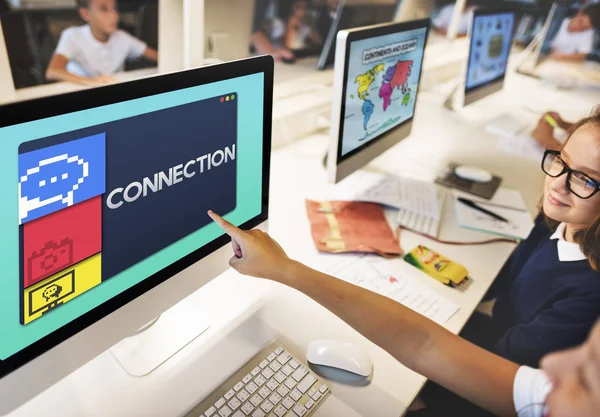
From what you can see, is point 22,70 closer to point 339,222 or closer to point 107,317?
point 339,222

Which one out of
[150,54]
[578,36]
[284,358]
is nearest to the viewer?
[284,358]

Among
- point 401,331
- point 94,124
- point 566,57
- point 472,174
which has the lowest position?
point 401,331

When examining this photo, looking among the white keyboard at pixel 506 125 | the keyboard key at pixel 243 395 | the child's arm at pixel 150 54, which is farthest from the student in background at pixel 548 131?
the child's arm at pixel 150 54

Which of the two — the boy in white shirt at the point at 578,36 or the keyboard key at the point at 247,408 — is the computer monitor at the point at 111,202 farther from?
the boy in white shirt at the point at 578,36

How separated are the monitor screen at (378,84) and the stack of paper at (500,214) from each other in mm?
340

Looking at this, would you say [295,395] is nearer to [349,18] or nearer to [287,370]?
[287,370]

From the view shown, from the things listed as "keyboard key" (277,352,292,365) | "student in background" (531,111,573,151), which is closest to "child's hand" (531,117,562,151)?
"student in background" (531,111,573,151)

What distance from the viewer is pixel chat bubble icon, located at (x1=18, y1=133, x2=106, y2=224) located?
565 mm

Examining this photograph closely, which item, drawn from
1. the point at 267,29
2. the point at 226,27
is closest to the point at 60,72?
the point at 226,27

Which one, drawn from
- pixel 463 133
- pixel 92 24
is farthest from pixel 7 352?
pixel 92 24

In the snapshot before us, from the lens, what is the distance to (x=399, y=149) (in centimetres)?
188

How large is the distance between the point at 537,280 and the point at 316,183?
2.25 feet

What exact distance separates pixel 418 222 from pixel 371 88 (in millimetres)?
390

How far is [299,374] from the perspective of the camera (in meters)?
0.83
